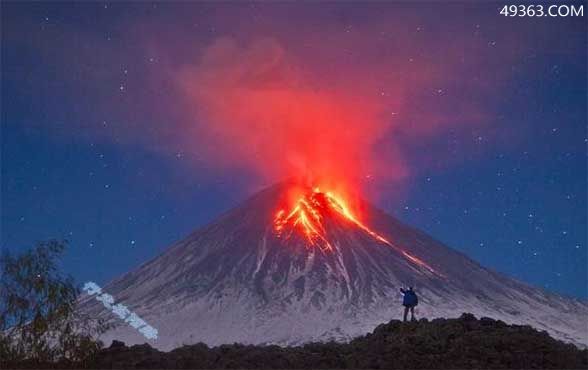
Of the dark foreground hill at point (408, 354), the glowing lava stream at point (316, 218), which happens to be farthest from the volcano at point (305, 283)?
the dark foreground hill at point (408, 354)

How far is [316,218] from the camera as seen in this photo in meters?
138

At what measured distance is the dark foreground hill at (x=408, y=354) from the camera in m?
38.8

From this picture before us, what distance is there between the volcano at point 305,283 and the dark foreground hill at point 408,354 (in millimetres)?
50174

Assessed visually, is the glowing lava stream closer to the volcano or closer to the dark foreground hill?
the volcano

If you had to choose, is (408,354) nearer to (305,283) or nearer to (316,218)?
(305,283)

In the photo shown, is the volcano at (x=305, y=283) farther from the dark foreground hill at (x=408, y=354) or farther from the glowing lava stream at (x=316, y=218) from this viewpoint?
the dark foreground hill at (x=408, y=354)

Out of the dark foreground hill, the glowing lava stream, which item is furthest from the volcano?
the dark foreground hill

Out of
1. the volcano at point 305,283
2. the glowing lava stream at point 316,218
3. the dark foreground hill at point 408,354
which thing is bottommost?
the dark foreground hill at point 408,354

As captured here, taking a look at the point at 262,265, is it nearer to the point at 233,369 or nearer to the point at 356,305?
the point at 356,305

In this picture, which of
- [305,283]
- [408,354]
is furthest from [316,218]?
[408,354]

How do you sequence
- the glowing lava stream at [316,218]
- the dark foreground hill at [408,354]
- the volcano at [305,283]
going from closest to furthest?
the dark foreground hill at [408,354] → the volcano at [305,283] → the glowing lava stream at [316,218]

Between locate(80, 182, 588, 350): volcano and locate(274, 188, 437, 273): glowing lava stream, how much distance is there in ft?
0.69

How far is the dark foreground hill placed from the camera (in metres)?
38.8

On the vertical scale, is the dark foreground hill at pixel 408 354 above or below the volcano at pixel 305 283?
below
